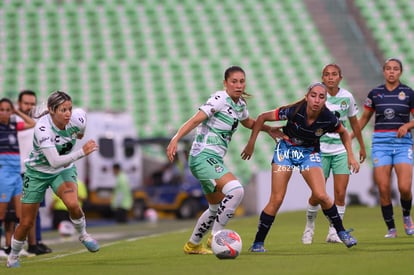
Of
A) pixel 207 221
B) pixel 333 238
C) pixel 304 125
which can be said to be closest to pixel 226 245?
pixel 207 221

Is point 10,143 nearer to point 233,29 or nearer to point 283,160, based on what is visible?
point 283,160

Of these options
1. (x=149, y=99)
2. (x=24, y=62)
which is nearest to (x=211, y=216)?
(x=149, y=99)

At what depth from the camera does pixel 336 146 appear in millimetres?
12609

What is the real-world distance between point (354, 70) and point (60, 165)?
84.3 ft

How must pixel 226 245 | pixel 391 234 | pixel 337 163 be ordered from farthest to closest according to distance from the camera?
pixel 391 234 → pixel 337 163 → pixel 226 245

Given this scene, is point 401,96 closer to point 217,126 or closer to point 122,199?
point 217,126

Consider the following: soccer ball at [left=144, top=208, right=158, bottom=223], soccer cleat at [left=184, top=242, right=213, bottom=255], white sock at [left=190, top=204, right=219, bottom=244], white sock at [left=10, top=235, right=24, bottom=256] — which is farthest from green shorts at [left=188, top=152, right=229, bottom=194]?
soccer ball at [left=144, top=208, right=158, bottom=223]

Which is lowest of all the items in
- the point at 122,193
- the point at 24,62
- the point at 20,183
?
the point at 122,193

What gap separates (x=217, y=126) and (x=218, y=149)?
10.0 inches

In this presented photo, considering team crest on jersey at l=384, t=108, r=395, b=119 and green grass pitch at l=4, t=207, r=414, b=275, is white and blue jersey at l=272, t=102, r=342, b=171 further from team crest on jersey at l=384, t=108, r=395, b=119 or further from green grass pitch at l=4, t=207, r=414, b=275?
team crest on jersey at l=384, t=108, r=395, b=119

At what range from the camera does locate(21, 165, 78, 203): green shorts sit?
1054 cm

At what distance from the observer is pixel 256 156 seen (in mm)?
31906

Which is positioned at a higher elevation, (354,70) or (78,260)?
(354,70)

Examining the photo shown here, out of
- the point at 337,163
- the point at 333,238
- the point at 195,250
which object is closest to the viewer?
the point at 195,250
